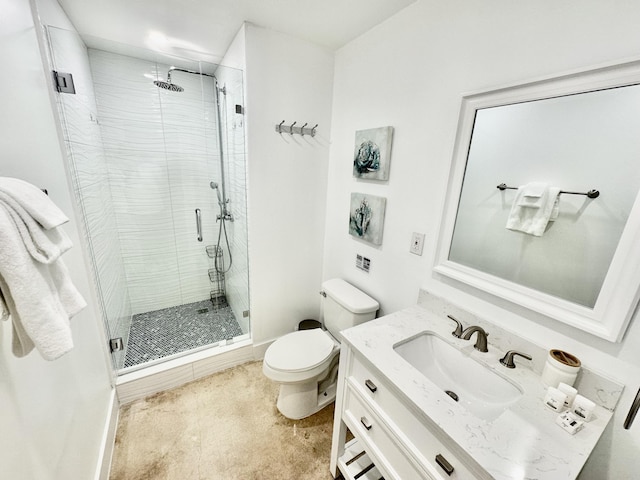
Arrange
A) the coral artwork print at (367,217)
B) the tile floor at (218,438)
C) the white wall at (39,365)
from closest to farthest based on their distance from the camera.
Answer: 1. the white wall at (39,365)
2. the tile floor at (218,438)
3. the coral artwork print at (367,217)

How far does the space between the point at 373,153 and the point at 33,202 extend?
4.86 ft

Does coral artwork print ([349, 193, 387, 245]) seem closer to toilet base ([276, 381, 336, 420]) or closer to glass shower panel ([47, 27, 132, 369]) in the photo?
toilet base ([276, 381, 336, 420])

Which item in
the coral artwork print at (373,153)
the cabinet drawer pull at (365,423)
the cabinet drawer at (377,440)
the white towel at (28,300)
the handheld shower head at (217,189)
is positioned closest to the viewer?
the white towel at (28,300)

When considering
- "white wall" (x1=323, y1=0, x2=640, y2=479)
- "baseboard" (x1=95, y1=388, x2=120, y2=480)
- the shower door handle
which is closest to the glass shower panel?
"baseboard" (x1=95, y1=388, x2=120, y2=480)

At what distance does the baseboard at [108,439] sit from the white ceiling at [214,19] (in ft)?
7.59

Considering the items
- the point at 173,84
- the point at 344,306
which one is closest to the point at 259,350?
the point at 344,306

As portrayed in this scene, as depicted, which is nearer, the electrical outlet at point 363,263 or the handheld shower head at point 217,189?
the electrical outlet at point 363,263

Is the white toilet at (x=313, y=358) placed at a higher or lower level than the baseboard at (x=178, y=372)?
higher

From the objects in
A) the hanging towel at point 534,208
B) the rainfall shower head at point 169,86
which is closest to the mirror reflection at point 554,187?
the hanging towel at point 534,208

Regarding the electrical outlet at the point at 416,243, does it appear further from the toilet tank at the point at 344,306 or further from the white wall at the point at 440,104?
the toilet tank at the point at 344,306

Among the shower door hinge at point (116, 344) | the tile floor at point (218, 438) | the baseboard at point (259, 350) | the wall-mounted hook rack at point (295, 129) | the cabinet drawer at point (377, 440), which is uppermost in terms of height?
the wall-mounted hook rack at point (295, 129)

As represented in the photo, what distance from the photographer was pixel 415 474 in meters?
0.87

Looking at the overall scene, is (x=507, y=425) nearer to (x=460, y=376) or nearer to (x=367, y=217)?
(x=460, y=376)

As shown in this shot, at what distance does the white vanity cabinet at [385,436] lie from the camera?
77cm
